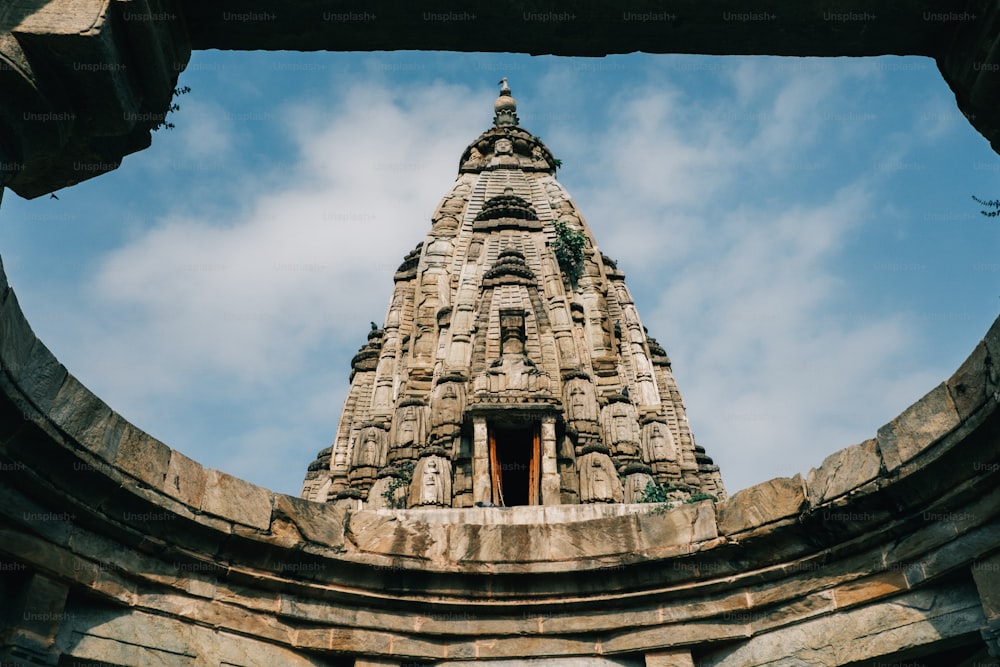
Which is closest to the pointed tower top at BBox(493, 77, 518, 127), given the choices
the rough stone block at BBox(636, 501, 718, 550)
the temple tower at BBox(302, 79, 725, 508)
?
the temple tower at BBox(302, 79, 725, 508)

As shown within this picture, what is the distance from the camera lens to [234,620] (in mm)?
6520

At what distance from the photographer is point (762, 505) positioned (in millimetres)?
6848

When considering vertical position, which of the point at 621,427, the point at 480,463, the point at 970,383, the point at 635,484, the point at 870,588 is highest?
the point at 621,427

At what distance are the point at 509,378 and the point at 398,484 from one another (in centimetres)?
537

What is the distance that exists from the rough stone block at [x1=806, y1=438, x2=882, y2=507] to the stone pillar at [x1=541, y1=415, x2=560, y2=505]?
18100 mm

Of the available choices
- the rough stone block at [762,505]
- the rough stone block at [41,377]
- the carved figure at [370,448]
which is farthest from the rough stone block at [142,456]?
the carved figure at [370,448]

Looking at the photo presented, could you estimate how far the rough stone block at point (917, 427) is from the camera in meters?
5.89

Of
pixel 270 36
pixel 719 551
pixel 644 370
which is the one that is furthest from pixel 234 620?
Answer: pixel 644 370

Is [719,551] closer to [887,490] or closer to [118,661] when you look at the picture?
[887,490]

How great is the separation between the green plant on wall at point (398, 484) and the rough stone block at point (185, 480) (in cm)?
2184

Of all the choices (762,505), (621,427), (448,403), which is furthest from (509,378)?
(762,505)

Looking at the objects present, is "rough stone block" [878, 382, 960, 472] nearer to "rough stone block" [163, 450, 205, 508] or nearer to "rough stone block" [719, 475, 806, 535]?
"rough stone block" [719, 475, 806, 535]

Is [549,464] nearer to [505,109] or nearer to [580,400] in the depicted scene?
[580,400]

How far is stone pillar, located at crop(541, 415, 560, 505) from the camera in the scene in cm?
2504
